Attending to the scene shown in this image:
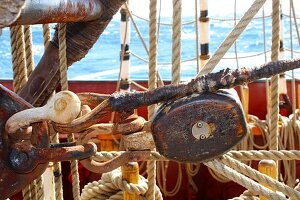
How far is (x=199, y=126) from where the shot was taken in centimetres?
70

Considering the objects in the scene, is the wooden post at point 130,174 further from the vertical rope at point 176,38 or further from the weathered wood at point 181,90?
the weathered wood at point 181,90

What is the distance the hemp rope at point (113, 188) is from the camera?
4.13 feet

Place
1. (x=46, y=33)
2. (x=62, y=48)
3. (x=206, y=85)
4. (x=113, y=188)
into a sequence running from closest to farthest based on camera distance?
(x=206, y=85) < (x=62, y=48) < (x=46, y=33) < (x=113, y=188)

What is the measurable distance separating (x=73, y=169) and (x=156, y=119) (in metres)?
0.42

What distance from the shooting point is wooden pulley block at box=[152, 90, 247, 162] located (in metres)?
0.69

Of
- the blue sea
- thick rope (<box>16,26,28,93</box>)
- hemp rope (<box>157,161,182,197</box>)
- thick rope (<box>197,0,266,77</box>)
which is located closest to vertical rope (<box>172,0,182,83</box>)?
thick rope (<box>197,0,266,77</box>)

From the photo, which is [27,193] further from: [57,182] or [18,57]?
[18,57]

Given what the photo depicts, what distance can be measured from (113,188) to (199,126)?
0.72 m

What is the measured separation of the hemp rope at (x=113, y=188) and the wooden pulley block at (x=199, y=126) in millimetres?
553

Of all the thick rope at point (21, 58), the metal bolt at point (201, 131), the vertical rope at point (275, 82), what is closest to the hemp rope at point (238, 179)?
the vertical rope at point (275, 82)

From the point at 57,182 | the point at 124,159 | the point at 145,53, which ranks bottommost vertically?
the point at 145,53

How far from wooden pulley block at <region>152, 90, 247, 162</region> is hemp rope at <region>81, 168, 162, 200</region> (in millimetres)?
553

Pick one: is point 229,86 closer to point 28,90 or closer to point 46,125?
point 46,125

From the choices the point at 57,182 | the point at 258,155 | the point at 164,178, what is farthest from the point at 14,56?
the point at 164,178
